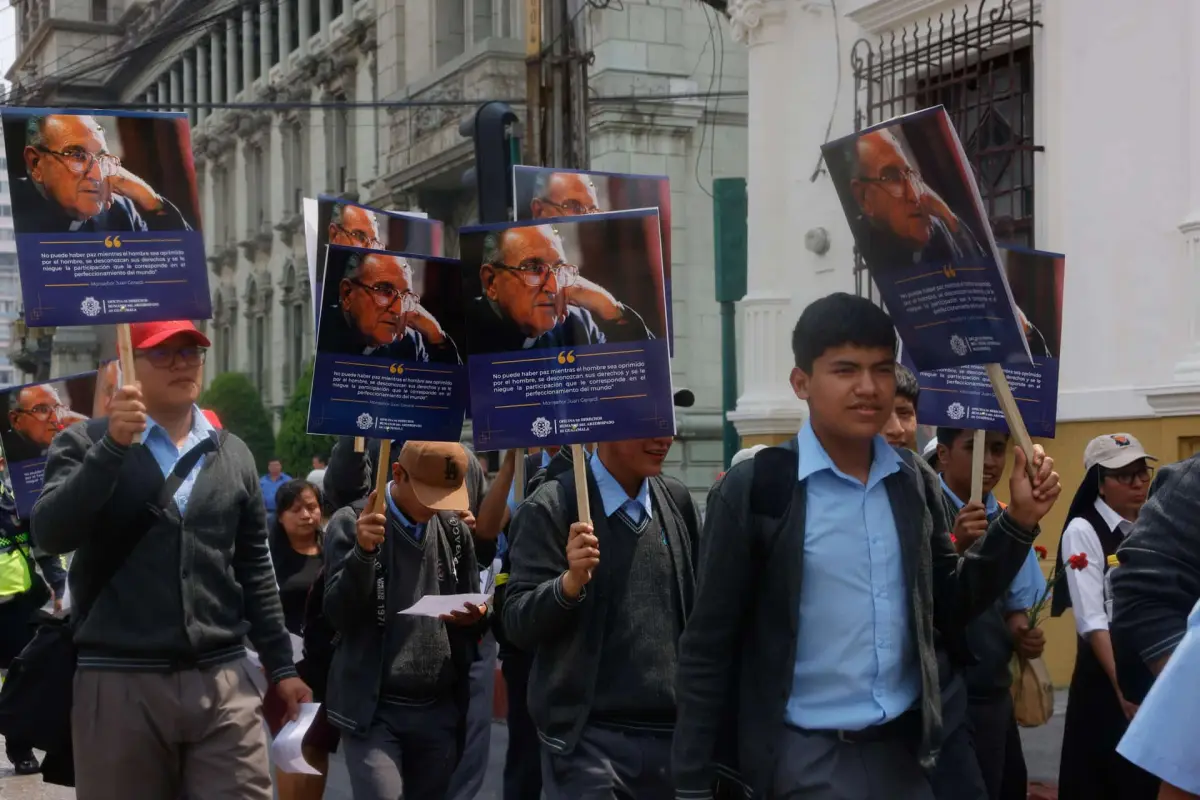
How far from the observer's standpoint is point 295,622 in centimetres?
832

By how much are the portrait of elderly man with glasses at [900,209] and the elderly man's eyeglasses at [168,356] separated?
2.21 metres

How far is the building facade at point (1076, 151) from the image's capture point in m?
10.3

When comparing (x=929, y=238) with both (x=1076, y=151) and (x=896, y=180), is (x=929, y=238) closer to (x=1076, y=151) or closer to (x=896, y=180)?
(x=896, y=180)

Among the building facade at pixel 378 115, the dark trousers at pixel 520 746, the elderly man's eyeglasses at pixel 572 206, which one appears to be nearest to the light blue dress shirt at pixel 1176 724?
the elderly man's eyeglasses at pixel 572 206

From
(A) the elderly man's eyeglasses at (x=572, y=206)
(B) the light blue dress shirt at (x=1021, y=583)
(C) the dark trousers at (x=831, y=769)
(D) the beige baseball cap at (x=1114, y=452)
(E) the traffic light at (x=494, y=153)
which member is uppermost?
(E) the traffic light at (x=494, y=153)

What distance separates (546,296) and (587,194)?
36.8 inches

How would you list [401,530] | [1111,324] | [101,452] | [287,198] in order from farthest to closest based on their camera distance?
[287,198] → [1111,324] → [401,530] → [101,452]

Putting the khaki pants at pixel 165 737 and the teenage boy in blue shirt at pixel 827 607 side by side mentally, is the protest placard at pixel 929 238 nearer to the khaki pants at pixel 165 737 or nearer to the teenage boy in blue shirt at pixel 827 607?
the teenage boy in blue shirt at pixel 827 607

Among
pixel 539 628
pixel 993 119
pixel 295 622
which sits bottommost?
pixel 295 622

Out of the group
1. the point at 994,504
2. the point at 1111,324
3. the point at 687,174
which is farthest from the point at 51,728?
the point at 687,174

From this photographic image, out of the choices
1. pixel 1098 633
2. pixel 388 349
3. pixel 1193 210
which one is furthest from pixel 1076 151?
pixel 388 349

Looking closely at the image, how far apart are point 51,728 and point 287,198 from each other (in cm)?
3206

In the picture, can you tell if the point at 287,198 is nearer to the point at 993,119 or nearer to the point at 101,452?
the point at 993,119

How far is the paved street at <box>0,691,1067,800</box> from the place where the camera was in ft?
29.8
